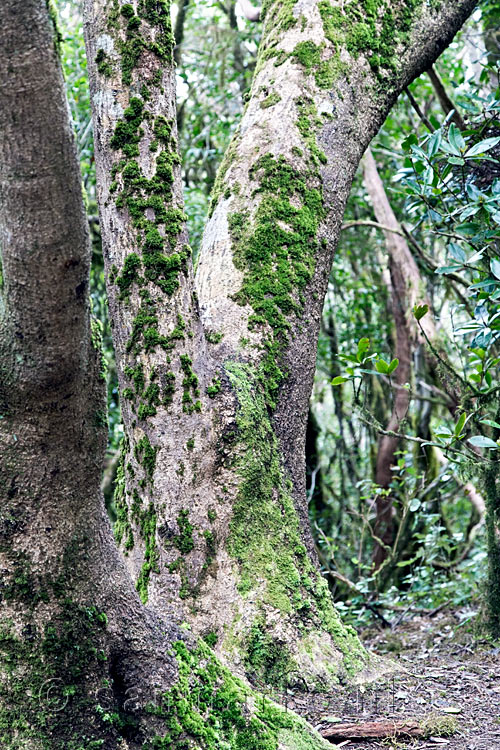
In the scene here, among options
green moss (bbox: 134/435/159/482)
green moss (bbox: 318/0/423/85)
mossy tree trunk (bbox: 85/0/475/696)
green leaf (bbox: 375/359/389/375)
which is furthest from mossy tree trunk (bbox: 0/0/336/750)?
green moss (bbox: 318/0/423/85)

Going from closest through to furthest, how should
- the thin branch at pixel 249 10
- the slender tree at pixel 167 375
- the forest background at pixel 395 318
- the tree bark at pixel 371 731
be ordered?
1. the slender tree at pixel 167 375
2. the tree bark at pixel 371 731
3. the forest background at pixel 395 318
4. the thin branch at pixel 249 10

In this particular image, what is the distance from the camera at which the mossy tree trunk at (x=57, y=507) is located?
146cm

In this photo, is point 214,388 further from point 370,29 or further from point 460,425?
point 370,29

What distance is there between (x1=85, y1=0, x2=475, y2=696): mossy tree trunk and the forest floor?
14 cm

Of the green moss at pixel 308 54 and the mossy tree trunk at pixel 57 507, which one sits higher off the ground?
the green moss at pixel 308 54

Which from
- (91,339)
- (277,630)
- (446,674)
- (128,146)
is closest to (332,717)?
(277,630)

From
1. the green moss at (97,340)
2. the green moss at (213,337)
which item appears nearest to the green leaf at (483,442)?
the green moss at (213,337)

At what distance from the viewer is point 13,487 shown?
172 centimetres

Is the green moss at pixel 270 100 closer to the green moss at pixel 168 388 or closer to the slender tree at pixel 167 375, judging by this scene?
the slender tree at pixel 167 375

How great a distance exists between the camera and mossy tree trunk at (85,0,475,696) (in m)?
2.52

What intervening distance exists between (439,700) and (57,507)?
1.77 meters

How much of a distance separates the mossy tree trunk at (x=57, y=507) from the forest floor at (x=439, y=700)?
0.51 metres

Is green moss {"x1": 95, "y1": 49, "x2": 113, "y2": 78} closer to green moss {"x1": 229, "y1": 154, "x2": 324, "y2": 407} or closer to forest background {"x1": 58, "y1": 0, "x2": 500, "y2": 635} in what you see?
green moss {"x1": 229, "y1": 154, "x2": 324, "y2": 407}

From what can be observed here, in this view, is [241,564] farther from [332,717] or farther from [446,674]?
[446,674]
